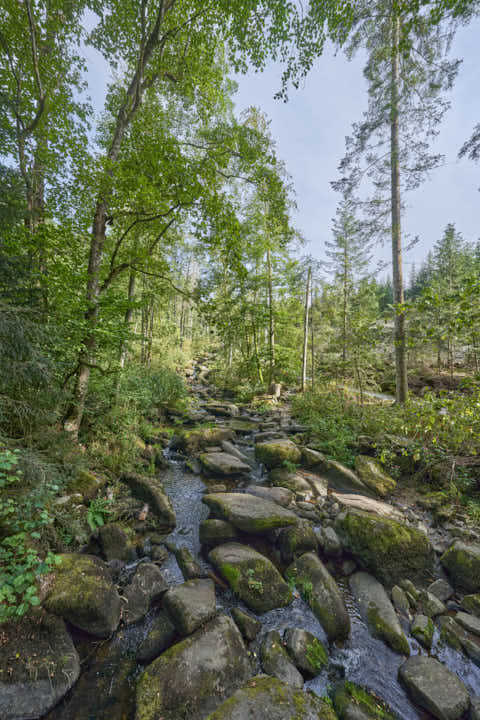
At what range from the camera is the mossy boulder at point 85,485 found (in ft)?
13.8

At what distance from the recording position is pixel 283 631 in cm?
290

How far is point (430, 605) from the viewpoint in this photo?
3.20 meters

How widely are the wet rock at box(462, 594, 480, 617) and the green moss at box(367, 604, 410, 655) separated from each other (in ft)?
3.93

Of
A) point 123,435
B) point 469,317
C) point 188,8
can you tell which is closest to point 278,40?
point 188,8

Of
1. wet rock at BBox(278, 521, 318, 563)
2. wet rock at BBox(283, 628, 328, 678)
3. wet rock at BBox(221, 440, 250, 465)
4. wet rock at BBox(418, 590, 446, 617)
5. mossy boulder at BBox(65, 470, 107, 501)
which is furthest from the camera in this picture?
wet rock at BBox(221, 440, 250, 465)

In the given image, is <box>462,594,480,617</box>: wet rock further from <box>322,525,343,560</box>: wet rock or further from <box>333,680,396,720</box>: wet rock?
<box>333,680,396,720</box>: wet rock

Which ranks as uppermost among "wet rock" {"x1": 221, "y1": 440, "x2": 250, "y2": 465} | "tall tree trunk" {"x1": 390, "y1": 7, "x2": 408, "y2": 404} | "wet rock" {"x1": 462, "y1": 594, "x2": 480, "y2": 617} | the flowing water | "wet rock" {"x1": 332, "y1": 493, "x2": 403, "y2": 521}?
"tall tree trunk" {"x1": 390, "y1": 7, "x2": 408, "y2": 404}

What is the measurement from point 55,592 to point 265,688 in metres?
2.33

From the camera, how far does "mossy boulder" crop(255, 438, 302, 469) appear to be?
21.7ft

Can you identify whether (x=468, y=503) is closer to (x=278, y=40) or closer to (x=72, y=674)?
(x=72, y=674)

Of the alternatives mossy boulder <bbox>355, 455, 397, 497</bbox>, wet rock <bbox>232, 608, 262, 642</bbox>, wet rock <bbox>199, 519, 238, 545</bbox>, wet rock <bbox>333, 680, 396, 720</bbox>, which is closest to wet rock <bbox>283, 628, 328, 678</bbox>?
wet rock <bbox>333, 680, 396, 720</bbox>

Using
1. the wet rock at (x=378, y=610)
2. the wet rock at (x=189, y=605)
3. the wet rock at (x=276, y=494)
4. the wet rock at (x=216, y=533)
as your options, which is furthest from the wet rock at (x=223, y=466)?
the wet rock at (x=378, y=610)

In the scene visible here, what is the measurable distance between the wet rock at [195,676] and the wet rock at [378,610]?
1635 millimetres

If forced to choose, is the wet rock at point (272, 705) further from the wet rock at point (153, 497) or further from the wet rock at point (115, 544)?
the wet rock at point (153, 497)
